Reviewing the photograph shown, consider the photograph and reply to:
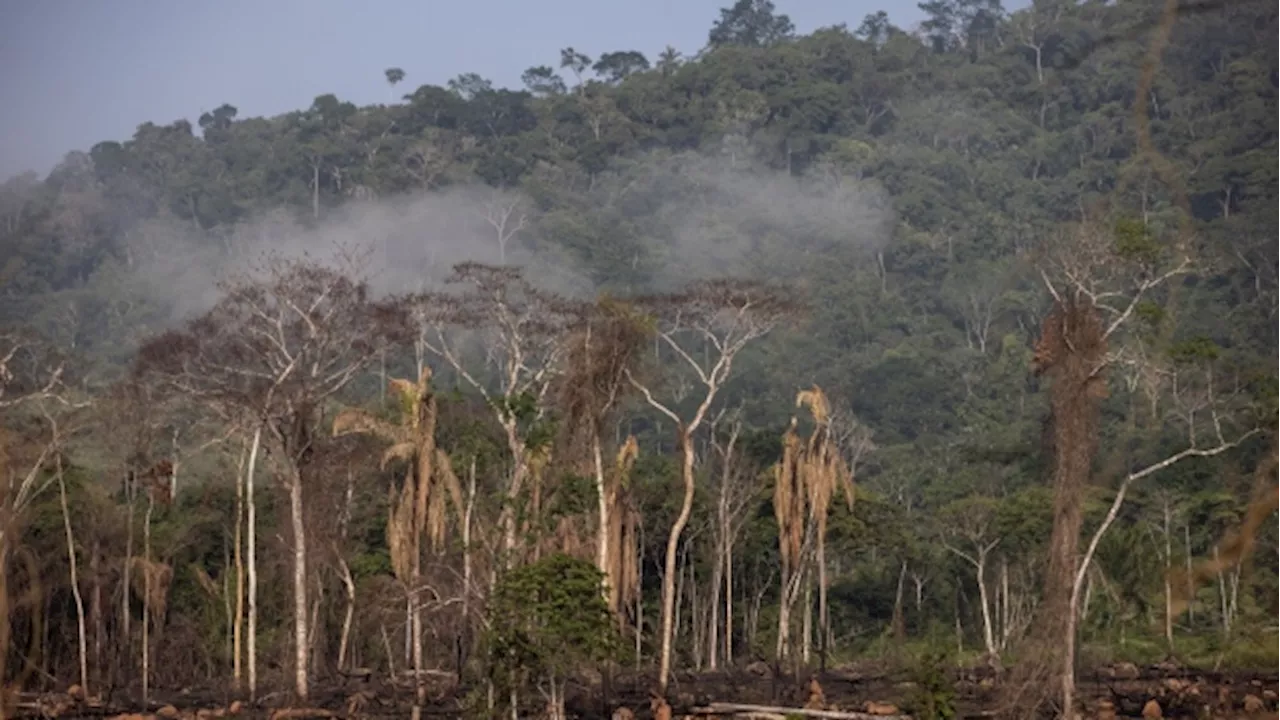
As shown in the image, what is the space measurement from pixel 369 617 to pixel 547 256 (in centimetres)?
5150

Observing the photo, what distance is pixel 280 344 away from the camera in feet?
91.3

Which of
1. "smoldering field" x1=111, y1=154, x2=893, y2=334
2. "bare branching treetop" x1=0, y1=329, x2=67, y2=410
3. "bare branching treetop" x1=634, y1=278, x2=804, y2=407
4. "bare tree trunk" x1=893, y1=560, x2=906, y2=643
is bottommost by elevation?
"bare tree trunk" x1=893, y1=560, x2=906, y2=643

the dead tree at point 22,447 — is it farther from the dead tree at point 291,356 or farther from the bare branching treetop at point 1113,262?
A: the bare branching treetop at point 1113,262

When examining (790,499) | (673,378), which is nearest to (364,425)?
(790,499)

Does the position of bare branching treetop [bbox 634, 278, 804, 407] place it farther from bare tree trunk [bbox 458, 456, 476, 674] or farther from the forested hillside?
bare tree trunk [bbox 458, 456, 476, 674]

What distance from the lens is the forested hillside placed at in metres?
27.1

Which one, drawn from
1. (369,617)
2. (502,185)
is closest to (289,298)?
(369,617)

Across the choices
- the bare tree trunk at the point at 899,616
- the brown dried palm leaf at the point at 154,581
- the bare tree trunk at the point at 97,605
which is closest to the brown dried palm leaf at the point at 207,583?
the brown dried palm leaf at the point at 154,581

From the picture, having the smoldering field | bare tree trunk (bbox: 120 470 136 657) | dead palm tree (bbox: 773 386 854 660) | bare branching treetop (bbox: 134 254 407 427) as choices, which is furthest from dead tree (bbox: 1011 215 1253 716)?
the smoldering field

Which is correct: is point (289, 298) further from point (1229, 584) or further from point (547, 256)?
point (547, 256)

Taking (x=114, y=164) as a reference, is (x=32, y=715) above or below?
below

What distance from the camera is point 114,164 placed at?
107 meters

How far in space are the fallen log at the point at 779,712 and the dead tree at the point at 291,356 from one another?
6.29m

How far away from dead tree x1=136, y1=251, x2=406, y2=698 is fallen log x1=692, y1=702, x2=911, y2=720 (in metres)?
6.29
